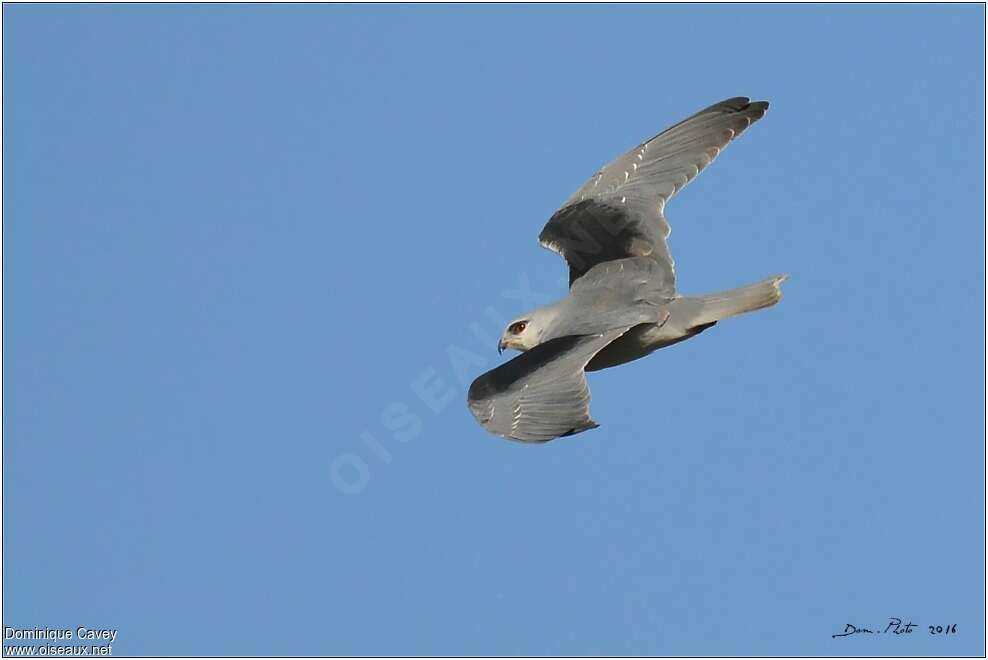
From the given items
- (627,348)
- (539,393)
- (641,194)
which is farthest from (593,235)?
(539,393)

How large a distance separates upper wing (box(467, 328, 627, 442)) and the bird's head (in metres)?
0.67

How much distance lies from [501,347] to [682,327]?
1434 millimetres

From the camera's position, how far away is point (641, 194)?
38.7 feet

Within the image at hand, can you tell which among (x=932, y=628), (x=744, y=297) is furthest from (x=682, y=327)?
(x=932, y=628)

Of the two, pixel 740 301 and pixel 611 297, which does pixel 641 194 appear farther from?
pixel 740 301

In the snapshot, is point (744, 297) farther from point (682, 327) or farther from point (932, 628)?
point (932, 628)

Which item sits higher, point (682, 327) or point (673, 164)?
point (673, 164)

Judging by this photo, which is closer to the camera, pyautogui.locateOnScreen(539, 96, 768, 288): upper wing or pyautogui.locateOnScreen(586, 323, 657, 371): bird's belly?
pyautogui.locateOnScreen(586, 323, 657, 371): bird's belly

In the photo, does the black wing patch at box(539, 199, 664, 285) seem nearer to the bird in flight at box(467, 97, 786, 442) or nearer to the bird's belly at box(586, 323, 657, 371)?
the bird in flight at box(467, 97, 786, 442)

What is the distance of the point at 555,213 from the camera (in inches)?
468

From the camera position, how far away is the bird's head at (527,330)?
10.9 m

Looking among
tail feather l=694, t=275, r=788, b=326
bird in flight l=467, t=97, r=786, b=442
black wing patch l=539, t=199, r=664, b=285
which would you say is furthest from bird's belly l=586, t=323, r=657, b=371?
black wing patch l=539, t=199, r=664, b=285

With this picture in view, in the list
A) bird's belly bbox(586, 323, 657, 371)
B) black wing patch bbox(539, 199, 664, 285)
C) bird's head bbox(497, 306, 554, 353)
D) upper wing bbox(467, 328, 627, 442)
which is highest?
black wing patch bbox(539, 199, 664, 285)

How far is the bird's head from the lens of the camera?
428 inches
